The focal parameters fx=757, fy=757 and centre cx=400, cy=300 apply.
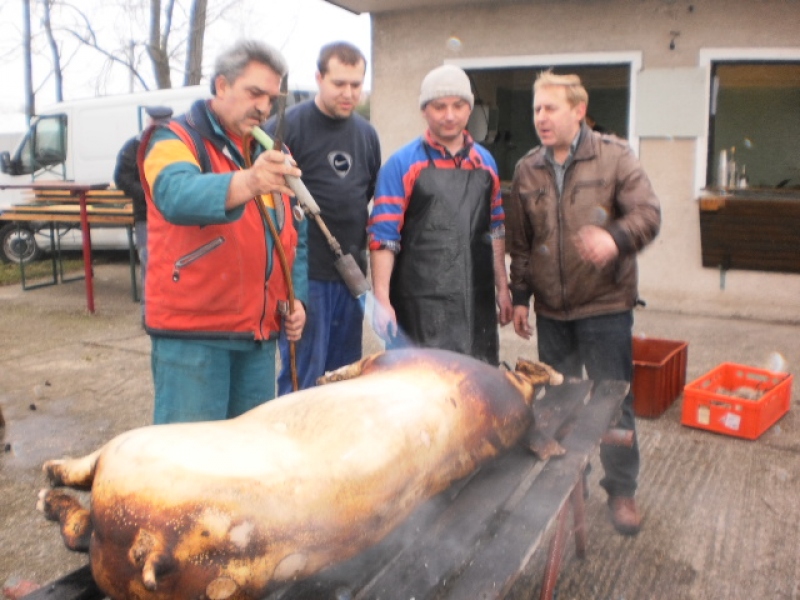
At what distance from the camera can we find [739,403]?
3838 mm

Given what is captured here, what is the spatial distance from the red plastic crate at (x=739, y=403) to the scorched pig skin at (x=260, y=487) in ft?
7.90

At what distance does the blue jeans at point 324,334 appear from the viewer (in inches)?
130

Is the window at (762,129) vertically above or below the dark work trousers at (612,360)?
above

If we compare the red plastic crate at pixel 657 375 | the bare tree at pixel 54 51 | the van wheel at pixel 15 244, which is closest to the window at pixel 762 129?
the red plastic crate at pixel 657 375

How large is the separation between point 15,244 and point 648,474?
9721 mm

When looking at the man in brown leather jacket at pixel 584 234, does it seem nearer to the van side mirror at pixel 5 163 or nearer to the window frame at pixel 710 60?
the window frame at pixel 710 60

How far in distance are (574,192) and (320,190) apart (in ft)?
3.57

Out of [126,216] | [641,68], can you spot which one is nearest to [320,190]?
[641,68]

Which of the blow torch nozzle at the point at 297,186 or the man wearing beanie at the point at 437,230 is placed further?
the man wearing beanie at the point at 437,230

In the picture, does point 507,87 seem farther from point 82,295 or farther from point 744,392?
point 744,392

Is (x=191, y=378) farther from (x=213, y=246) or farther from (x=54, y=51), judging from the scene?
(x=54, y=51)

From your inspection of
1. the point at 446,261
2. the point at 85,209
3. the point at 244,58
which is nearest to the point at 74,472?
the point at 244,58

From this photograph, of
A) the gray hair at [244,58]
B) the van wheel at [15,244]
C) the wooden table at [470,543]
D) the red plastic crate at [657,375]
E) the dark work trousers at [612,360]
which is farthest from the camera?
the van wheel at [15,244]

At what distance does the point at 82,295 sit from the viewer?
8.30 m
